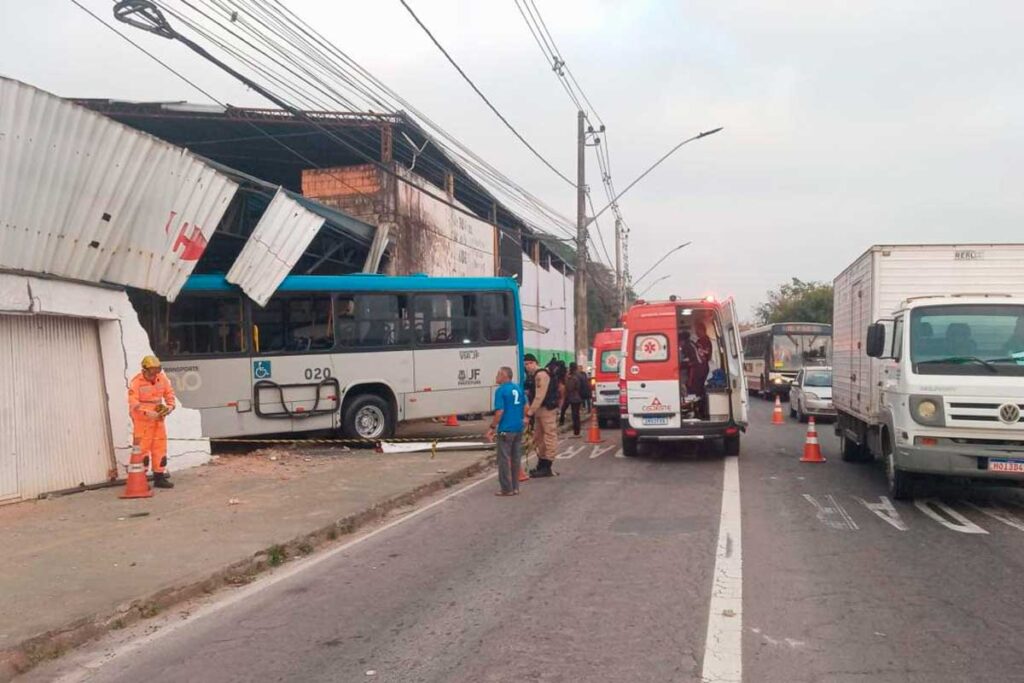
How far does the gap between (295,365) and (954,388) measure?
424 inches

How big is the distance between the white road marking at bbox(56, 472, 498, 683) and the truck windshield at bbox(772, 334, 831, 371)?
2579cm

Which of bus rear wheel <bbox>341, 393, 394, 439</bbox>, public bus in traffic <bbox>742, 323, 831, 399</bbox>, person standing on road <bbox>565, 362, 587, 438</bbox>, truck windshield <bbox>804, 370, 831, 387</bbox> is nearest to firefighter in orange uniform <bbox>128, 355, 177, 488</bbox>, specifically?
bus rear wheel <bbox>341, 393, 394, 439</bbox>

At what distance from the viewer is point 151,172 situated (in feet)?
37.0

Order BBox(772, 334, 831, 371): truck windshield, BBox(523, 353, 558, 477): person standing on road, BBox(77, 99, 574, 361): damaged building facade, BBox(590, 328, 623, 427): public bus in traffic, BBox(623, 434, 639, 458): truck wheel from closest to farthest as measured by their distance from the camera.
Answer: BBox(523, 353, 558, 477): person standing on road, BBox(623, 434, 639, 458): truck wheel, BBox(590, 328, 623, 427): public bus in traffic, BBox(77, 99, 574, 361): damaged building facade, BBox(772, 334, 831, 371): truck windshield

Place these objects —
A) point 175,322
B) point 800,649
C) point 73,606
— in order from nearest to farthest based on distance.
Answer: point 800,649 → point 73,606 → point 175,322

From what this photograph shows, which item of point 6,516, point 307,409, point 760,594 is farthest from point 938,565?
point 307,409

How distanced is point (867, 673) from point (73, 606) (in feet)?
17.0

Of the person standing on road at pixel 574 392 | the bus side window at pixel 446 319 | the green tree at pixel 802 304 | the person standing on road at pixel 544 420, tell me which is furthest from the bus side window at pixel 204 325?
the green tree at pixel 802 304

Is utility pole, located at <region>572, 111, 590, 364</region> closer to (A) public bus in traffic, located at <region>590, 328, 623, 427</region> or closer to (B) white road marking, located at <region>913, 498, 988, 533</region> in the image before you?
(A) public bus in traffic, located at <region>590, 328, 623, 427</region>

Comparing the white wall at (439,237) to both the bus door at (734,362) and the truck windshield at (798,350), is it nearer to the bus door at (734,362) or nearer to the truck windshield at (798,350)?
the bus door at (734,362)

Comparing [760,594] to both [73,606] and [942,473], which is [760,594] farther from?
[73,606]

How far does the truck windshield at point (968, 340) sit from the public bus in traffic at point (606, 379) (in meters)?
10.9

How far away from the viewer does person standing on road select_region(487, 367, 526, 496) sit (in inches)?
435

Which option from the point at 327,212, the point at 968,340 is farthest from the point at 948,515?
the point at 327,212
